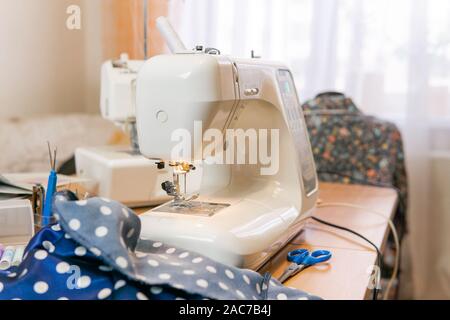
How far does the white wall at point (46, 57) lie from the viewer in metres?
1.39

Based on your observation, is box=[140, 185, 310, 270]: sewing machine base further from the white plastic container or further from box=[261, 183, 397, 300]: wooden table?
the white plastic container

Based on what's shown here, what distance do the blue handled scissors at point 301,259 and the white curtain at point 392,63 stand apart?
3.40 ft

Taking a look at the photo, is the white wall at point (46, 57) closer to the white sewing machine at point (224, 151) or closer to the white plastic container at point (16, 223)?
the white sewing machine at point (224, 151)

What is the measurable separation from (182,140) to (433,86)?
135cm

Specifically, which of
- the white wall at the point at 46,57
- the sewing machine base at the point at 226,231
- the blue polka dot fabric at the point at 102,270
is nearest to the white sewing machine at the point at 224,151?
the sewing machine base at the point at 226,231

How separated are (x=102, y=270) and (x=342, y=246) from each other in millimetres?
532

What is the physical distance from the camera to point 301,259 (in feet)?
3.05

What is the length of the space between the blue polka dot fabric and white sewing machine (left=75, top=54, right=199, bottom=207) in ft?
1.32

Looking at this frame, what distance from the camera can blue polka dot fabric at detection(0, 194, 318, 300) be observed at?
665 millimetres

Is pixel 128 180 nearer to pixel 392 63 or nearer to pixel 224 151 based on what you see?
pixel 224 151

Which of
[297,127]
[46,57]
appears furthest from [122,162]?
[46,57]

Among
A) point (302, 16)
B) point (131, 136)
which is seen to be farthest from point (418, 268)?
point (131, 136)

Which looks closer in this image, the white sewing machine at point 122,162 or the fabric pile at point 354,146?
the white sewing machine at point 122,162

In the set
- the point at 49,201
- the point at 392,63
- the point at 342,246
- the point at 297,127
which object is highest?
the point at 392,63
